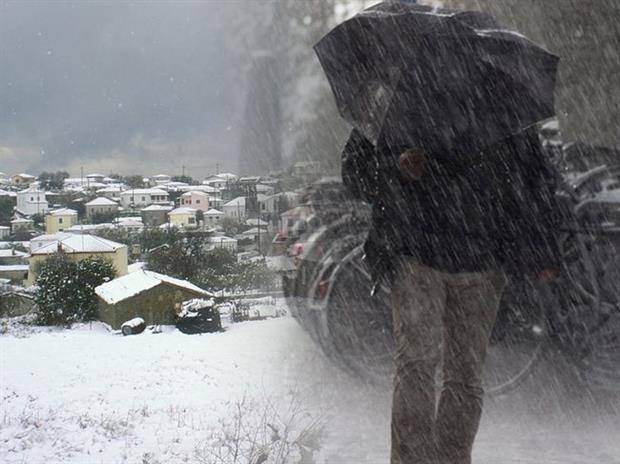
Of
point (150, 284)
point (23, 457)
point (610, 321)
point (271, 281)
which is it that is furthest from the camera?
point (610, 321)

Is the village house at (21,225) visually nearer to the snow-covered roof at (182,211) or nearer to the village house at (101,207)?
the village house at (101,207)

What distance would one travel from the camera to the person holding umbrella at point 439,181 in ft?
6.48

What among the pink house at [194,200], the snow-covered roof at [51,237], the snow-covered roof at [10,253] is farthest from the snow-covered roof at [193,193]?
the snow-covered roof at [10,253]

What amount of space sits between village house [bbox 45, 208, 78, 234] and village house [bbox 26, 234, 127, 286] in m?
0.04

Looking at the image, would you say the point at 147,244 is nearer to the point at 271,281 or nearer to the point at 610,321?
the point at 271,281

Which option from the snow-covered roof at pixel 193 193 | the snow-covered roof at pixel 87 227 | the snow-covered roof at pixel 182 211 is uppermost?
the snow-covered roof at pixel 193 193

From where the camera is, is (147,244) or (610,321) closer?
(147,244)

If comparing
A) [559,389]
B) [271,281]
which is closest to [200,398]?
[271,281]

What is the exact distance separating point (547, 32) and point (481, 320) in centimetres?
169

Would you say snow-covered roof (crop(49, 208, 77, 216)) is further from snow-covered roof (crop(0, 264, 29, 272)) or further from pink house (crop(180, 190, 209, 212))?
pink house (crop(180, 190, 209, 212))

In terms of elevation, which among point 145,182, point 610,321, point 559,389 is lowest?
point 559,389

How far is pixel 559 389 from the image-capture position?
3193mm

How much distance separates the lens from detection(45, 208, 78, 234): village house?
2.17 metres

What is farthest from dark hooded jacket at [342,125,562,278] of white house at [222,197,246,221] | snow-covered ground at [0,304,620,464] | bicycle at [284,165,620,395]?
bicycle at [284,165,620,395]
